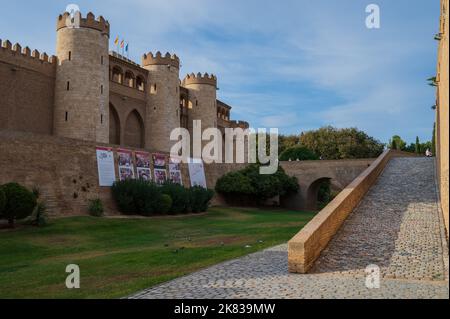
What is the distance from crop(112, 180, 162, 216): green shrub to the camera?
87.3 ft

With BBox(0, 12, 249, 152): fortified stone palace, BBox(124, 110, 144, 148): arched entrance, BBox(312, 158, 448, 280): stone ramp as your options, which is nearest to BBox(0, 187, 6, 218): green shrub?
BBox(0, 12, 249, 152): fortified stone palace

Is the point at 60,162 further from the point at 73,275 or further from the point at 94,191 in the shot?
the point at 73,275

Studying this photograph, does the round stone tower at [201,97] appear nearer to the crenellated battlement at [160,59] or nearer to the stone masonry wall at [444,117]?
the crenellated battlement at [160,59]

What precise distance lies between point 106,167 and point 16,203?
8363mm

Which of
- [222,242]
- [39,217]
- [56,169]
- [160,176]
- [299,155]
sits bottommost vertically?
[222,242]

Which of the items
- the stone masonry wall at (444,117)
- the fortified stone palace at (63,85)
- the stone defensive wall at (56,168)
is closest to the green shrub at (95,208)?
the stone defensive wall at (56,168)

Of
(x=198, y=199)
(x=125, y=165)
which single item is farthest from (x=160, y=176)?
(x=125, y=165)

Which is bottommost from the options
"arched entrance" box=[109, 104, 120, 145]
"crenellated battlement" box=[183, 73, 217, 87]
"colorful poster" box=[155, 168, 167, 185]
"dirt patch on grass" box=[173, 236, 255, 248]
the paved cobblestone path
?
"dirt patch on grass" box=[173, 236, 255, 248]

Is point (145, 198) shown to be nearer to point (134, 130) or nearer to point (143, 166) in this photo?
point (143, 166)

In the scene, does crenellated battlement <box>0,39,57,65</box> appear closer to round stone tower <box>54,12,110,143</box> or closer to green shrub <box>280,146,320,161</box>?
round stone tower <box>54,12,110,143</box>

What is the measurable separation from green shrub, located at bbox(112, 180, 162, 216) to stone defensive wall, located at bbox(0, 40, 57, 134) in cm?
796

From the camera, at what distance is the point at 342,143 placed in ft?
199
